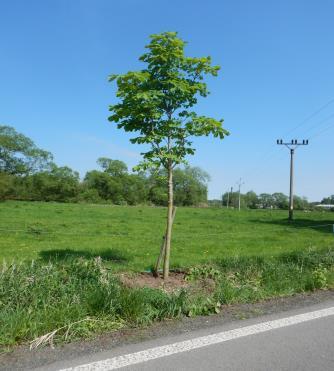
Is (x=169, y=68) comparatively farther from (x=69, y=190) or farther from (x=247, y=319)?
(x=69, y=190)

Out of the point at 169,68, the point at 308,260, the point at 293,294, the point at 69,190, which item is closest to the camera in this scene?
the point at 293,294

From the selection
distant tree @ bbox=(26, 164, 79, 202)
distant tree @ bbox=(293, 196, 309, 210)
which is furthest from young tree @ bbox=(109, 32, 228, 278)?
distant tree @ bbox=(293, 196, 309, 210)

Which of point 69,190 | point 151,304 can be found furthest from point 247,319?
point 69,190

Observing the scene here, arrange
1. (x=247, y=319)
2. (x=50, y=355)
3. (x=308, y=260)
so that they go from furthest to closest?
(x=308, y=260) → (x=247, y=319) → (x=50, y=355)

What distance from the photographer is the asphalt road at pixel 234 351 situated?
159 inches

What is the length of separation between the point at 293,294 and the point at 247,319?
169 centimetres

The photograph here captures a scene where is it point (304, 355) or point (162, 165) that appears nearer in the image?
point (304, 355)

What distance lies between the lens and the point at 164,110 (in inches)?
310

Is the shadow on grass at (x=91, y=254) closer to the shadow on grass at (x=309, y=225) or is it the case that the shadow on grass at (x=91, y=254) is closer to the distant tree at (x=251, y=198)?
the shadow on grass at (x=309, y=225)

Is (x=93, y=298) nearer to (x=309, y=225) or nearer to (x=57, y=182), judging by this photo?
(x=309, y=225)

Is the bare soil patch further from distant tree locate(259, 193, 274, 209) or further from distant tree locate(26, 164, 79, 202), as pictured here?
distant tree locate(259, 193, 274, 209)

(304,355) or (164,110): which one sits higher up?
(164,110)

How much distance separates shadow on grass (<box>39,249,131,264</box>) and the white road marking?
4.98 m

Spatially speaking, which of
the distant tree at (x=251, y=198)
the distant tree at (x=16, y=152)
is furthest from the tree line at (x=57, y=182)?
the distant tree at (x=251, y=198)
